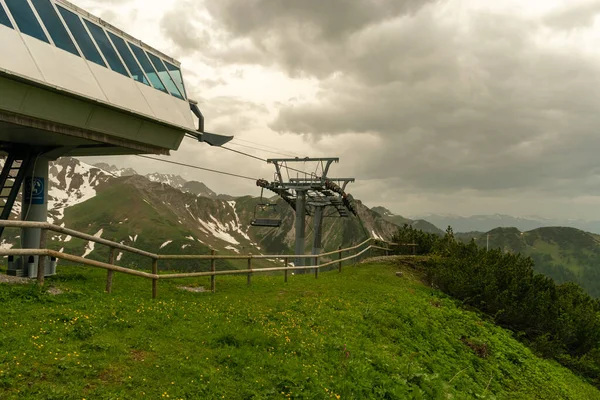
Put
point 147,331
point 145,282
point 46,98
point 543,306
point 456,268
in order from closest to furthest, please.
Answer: point 147,331, point 46,98, point 145,282, point 543,306, point 456,268

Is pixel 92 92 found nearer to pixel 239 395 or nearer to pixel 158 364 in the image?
pixel 158 364

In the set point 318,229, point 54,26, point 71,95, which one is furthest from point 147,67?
point 318,229

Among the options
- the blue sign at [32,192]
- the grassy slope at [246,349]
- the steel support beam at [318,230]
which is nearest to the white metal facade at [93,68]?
the blue sign at [32,192]

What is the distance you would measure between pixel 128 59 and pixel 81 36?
2.41 meters

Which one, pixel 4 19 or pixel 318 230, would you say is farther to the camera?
pixel 318 230

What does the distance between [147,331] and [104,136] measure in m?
10.2

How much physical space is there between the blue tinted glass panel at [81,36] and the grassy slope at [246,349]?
9288 millimetres

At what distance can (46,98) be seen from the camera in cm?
1386

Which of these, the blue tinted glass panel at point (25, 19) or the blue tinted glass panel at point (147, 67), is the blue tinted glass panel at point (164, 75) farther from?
the blue tinted glass panel at point (25, 19)

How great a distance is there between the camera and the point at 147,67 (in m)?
19.1

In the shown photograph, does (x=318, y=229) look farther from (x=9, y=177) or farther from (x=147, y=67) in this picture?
(x=9, y=177)

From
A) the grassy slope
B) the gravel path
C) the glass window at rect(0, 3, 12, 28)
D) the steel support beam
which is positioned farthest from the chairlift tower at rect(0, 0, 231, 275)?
the steel support beam

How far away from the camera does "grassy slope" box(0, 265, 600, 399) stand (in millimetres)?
7551

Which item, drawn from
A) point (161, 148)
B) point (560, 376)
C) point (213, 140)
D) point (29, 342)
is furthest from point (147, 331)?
point (560, 376)
